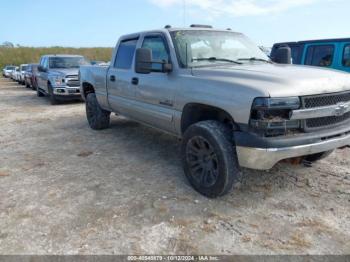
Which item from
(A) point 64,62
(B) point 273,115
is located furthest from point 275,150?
(A) point 64,62

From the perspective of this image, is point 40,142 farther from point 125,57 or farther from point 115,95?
point 125,57

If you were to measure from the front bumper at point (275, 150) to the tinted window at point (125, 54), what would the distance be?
9.15ft

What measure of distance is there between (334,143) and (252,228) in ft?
4.11

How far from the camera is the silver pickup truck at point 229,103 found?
10.4ft

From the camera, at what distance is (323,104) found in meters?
3.34

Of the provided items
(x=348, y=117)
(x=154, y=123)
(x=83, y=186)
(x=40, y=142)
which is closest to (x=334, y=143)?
(x=348, y=117)

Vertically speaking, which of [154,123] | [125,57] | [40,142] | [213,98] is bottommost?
[40,142]

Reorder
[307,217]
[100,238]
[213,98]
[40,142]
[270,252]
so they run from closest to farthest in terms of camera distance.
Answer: [270,252]
[100,238]
[307,217]
[213,98]
[40,142]

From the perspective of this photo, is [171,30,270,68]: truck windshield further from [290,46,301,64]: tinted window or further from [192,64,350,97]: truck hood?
[290,46,301,64]: tinted window

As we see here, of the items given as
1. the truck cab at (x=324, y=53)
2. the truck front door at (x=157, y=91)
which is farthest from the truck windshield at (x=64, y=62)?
the truck front door at (x=157, y=91)

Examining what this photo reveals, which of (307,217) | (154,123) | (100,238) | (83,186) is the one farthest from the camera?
(154,123)

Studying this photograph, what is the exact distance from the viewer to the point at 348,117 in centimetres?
372

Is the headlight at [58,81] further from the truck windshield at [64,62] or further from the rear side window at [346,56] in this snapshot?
Answer: the rear side window at [346,56]

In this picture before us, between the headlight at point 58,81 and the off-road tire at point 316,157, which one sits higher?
the headlight at point 58,81
